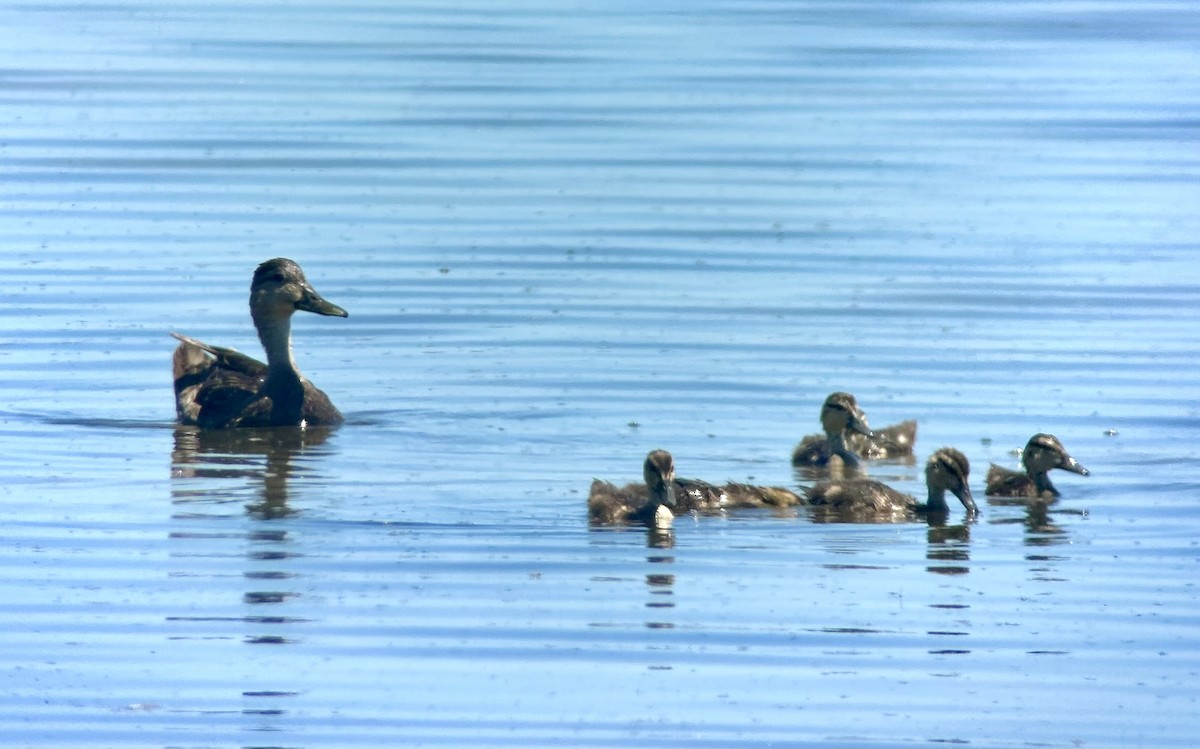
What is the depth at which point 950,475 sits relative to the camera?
11.1 m

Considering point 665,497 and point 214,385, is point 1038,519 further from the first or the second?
point 214,385

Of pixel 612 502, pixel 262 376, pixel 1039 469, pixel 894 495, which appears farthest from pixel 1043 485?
pixel 262 376

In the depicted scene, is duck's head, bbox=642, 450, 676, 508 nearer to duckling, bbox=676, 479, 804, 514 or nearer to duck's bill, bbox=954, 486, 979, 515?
duckling, bbox=676, 479, 804, 514

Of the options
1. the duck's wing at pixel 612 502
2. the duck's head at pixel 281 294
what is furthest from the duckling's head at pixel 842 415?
the duck's head at pixel 281 294

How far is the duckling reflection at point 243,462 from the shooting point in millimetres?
11172

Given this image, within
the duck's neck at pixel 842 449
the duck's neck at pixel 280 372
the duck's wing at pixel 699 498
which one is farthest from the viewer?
the duck's neck at pixel 280 372

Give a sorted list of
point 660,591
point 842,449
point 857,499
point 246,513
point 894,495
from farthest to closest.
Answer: point 842,449
point 894,495
point 857,499
point 246,513
point 660,591

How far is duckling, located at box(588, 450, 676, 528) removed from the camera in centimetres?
1063

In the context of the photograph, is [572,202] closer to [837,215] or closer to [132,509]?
[837,215]

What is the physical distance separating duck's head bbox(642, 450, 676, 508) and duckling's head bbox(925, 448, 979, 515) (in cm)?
131

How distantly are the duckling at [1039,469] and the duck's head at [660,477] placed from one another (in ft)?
6.19

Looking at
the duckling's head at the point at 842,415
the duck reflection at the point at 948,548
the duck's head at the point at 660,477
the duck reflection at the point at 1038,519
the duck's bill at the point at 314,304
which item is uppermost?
the duck's bill at the point at 314,304

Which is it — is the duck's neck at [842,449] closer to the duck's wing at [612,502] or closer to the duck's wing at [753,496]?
the duck's wing at [753,496]

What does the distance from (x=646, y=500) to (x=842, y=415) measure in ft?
6.73
